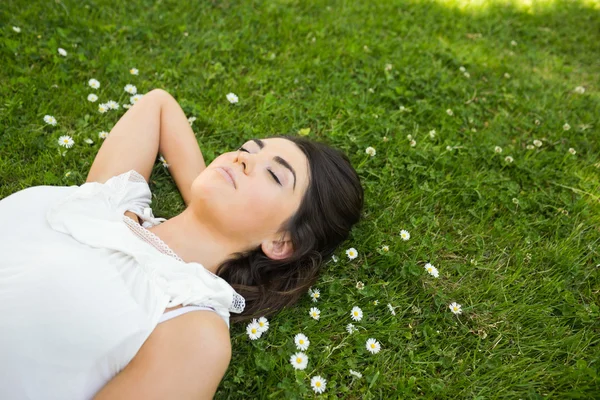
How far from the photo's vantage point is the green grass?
8.95 ft

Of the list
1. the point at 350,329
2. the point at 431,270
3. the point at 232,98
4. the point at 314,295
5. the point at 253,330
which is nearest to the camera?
the point at 253,330

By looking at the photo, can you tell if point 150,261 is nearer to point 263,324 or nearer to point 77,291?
point 77,291

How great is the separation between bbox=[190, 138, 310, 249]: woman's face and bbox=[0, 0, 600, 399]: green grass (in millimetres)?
583

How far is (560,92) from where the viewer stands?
15.6ft

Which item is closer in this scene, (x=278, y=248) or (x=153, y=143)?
(x=278, y=248)

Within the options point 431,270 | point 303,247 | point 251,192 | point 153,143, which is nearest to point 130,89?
point 153,143

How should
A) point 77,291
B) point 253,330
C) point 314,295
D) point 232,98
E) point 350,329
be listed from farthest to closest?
point 232,98, point 314,295, point 350,329, point 253,330, point 77,291

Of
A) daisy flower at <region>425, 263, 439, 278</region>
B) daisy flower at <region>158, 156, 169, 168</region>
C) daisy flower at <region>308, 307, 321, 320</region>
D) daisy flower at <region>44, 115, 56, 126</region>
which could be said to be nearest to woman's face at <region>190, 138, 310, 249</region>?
daisy flower at <region>308, 307, 321, 320</region>

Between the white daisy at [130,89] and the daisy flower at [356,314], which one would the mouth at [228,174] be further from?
the white daisy at [130,89]

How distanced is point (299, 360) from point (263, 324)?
0.28 m

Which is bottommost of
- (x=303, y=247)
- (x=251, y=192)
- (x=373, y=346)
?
(x=373, y=346)

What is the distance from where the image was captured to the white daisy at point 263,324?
8.78 ft

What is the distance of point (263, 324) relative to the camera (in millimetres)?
2697

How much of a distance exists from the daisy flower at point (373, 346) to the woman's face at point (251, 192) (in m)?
0.82
